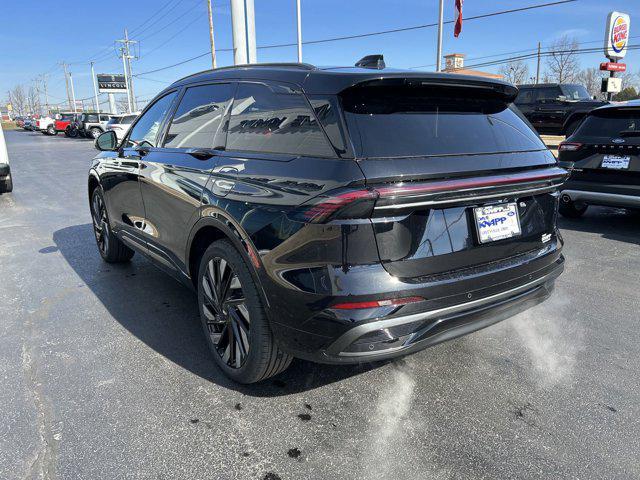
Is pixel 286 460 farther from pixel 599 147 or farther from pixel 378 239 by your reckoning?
pixel 599 147

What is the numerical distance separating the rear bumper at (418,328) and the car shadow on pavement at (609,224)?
4.41 meters

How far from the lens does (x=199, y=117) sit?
3.40m

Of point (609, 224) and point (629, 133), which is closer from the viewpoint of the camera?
point (629, 133)

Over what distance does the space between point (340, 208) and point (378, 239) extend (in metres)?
0.23

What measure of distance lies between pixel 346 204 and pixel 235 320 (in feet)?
3.67

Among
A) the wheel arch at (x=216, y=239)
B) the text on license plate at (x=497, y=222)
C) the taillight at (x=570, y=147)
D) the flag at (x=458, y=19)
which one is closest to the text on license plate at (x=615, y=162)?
the taillight at (x=570, y=147)

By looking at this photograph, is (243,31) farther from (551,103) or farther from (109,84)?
(109,84)

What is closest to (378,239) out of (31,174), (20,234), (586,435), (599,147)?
(586,435)

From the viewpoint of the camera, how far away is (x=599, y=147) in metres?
6.17

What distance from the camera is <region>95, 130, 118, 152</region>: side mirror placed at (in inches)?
186

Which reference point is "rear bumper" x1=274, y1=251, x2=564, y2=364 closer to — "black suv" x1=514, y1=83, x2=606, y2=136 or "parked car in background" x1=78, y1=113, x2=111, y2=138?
"black suv" x1=514, y1=83, x2=606, y2=136

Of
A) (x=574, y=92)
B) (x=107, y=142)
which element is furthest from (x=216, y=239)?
(x=574, y=92)

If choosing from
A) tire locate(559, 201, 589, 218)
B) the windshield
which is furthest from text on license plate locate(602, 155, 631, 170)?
the windshield

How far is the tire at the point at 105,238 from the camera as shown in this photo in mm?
5145
